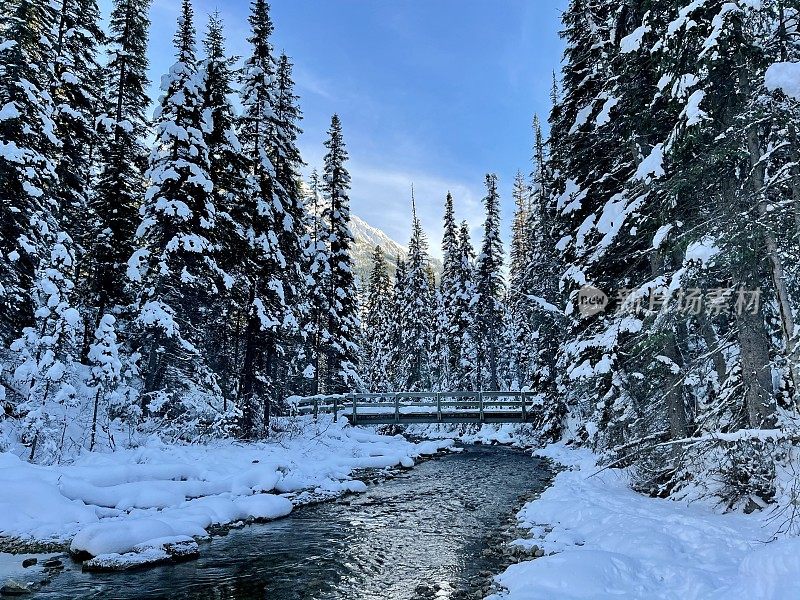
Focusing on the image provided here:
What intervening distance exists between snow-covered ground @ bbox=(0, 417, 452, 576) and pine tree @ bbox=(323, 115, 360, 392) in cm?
1066

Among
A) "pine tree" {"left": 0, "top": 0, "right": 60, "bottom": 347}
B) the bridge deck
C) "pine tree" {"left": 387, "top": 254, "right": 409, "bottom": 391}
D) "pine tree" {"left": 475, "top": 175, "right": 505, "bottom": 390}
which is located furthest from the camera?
"pine tree" {"left": 387, "top": 254, "right": 409, "bottom": 391}

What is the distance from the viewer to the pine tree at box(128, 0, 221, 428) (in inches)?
627

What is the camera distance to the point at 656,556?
6.73 meters

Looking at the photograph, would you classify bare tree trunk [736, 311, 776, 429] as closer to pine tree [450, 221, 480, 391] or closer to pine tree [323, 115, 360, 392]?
pine tree [323, 115, 360, 392]

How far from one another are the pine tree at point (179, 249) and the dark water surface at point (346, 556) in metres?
6.59

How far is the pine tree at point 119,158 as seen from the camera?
17.8 meters

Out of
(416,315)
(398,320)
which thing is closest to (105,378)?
(416,315)

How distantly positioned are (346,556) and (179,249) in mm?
11516

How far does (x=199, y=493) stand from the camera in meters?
12.1

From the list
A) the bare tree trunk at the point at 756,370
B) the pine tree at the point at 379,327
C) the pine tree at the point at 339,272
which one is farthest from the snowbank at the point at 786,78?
the pine tree at the point at 379,327

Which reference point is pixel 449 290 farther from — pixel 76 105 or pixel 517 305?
pixel 76 105

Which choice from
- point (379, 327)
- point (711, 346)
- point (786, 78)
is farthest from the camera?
point (379, 327)

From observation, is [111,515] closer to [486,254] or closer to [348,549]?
[348,549]

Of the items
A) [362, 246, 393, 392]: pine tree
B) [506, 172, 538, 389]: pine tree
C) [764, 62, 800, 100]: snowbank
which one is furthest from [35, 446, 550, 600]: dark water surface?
[362, 246, 393, 392]: pine tree
